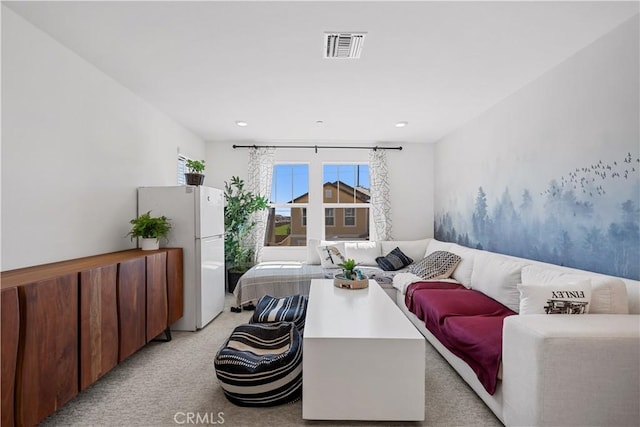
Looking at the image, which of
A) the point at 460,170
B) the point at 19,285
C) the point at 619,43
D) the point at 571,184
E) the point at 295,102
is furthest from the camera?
the point at 460,170

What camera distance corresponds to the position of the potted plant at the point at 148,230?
10.1ft

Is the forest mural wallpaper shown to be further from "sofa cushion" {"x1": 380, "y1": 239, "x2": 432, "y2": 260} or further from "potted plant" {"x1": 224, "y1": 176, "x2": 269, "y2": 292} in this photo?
"potted plant" {"x1": 224, "y1": 176, "x2": 269, "y2": 292}

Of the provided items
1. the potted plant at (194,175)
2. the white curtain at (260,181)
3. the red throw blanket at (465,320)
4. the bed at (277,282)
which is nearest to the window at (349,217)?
the white curtain at (260,181)

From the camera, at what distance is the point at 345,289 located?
10.5 feet

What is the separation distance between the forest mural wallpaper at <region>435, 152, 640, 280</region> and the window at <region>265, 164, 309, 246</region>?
303 cm

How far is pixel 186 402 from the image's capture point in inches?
85.0

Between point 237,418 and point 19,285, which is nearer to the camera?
point 19,285

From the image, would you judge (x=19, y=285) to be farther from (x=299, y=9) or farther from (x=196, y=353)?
(x=299, y=9)

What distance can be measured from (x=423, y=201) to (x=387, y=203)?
25.8 inches

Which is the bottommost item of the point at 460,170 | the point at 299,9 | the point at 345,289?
the point at 345,289

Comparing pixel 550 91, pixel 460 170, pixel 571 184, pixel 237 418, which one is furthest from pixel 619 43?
pixel 237 418

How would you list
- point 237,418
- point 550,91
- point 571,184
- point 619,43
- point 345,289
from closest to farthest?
1. point 237,418
2. point 619,43
3. point 571,184
4. point 550,91
5. point 345,289

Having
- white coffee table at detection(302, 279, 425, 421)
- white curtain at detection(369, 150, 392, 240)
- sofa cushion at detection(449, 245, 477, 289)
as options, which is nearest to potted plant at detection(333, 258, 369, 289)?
sofa cushion at detection(449, 245, 477, 289)

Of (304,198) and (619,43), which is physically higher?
(619,43)
